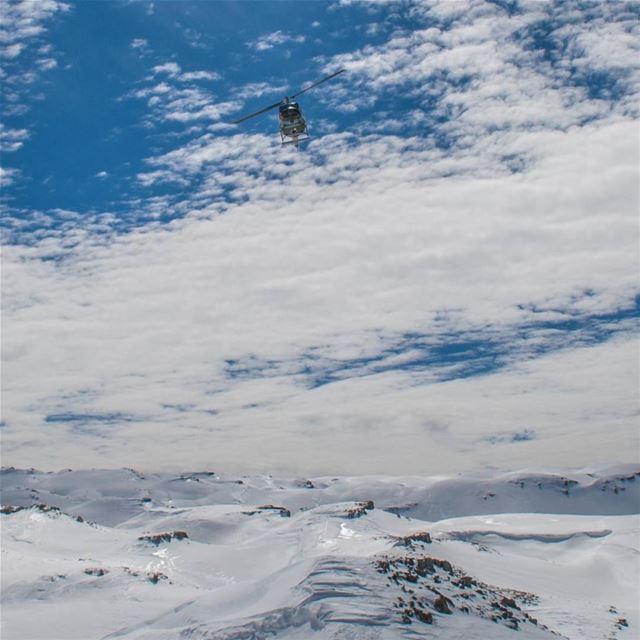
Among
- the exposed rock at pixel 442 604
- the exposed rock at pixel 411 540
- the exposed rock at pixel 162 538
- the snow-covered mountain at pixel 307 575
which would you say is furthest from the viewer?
the exposed rock at pixel 162 538

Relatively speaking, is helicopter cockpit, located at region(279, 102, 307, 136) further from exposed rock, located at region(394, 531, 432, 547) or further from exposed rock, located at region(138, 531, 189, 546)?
exposed rock, located at region(138, 531, 189, 546)

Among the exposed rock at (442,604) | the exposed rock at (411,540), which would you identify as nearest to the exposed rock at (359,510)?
the exposed rock at (411,540)

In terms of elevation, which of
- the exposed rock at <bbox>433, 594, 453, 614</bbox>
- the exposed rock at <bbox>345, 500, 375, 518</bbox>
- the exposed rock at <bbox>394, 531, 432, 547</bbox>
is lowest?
the exposed rock at <bbox>345, 500, 375, 518</bbox>

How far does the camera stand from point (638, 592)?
56500 millimetres

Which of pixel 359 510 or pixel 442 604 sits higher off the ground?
pixel 442 604

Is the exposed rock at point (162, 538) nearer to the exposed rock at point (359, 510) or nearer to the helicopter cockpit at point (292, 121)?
the exposed rock at point (359, 510)

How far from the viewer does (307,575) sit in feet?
96.1

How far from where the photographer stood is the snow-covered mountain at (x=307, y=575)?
2566 cm

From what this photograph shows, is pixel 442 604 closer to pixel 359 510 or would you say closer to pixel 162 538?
pixel 162 538

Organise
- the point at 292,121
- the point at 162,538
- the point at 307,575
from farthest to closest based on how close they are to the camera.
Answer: the point at 162,538 → the point at 292,121 → the point at 307,575

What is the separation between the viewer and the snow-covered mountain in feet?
84.2

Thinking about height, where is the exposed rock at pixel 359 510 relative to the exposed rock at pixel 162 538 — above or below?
below

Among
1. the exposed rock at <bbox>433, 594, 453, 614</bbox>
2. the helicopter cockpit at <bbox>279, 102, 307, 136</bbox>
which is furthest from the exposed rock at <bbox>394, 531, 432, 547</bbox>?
the helicopter cockpit at <bbox>279, 102, 307, 136</bbox>

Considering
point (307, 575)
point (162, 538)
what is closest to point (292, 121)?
point (307, 575)
